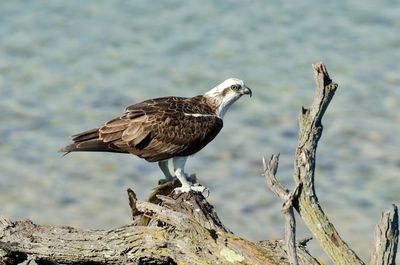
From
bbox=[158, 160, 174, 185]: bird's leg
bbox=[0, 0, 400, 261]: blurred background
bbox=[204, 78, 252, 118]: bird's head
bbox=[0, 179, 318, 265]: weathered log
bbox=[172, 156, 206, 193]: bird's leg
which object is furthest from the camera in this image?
bbox=[0, 0, 400, 261]: blurred background

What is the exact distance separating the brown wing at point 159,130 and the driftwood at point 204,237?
1.71 m

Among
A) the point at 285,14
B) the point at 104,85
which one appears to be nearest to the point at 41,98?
the point at 104,85

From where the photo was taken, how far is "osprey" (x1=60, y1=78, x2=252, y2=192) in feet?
35.1

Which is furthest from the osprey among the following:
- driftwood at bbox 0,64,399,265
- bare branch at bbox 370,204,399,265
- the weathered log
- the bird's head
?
bare branch at bbox 370,204,399,265

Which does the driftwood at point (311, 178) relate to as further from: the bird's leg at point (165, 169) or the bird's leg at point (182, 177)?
the bird's leg at point (165, 169)

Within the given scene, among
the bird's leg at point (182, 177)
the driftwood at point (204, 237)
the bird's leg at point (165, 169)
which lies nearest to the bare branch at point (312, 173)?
the driftwood at point (204, 237)

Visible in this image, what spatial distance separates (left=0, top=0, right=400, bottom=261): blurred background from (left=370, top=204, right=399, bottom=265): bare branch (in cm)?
579

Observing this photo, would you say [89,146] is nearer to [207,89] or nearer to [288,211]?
[288,211]

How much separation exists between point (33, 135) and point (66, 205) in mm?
2129

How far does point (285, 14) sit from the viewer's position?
22.0 meters

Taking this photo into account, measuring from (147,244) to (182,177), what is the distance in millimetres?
2124

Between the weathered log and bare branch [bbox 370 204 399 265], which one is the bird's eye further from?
bare branch [bbox 370 204 399 265]

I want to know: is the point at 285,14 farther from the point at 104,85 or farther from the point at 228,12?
the point at 104,85

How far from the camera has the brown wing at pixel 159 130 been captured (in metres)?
10.8
